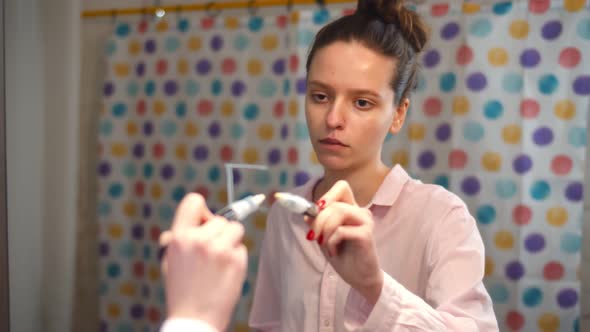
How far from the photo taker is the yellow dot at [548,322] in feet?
4.89

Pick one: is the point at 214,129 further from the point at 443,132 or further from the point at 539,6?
the point at 539,6

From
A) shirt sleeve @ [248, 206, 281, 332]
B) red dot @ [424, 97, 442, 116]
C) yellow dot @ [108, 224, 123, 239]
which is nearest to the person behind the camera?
shirt sleeve @ [248, 206, 281, 332]

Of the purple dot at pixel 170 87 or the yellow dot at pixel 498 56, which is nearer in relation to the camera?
the yellow dot at pixel 498 56

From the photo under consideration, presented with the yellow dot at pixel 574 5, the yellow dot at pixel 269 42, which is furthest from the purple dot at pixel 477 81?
the yellow dot at pixel 269 42

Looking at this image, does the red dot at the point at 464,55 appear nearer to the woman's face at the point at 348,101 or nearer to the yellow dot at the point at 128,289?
the woman's face at the point at 348,101

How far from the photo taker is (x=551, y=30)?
147cm

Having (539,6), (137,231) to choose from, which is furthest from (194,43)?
(539,6)

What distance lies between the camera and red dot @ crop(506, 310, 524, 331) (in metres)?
1.51

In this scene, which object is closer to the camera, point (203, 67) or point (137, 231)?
point (203, 67)

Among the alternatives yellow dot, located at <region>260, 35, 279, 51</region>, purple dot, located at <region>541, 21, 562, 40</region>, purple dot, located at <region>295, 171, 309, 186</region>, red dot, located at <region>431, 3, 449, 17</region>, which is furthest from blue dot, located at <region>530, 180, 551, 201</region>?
yellow dot, located at <region>260, 35, 279, 51</region>

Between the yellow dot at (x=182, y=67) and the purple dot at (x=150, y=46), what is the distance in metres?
0.12

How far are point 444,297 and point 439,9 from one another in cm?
114

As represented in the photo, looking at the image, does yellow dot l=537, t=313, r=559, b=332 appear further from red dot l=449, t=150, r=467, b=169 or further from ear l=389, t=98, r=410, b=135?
ear l=389, t=98, r=410, b=135

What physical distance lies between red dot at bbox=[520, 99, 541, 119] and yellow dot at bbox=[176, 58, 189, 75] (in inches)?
46.7
